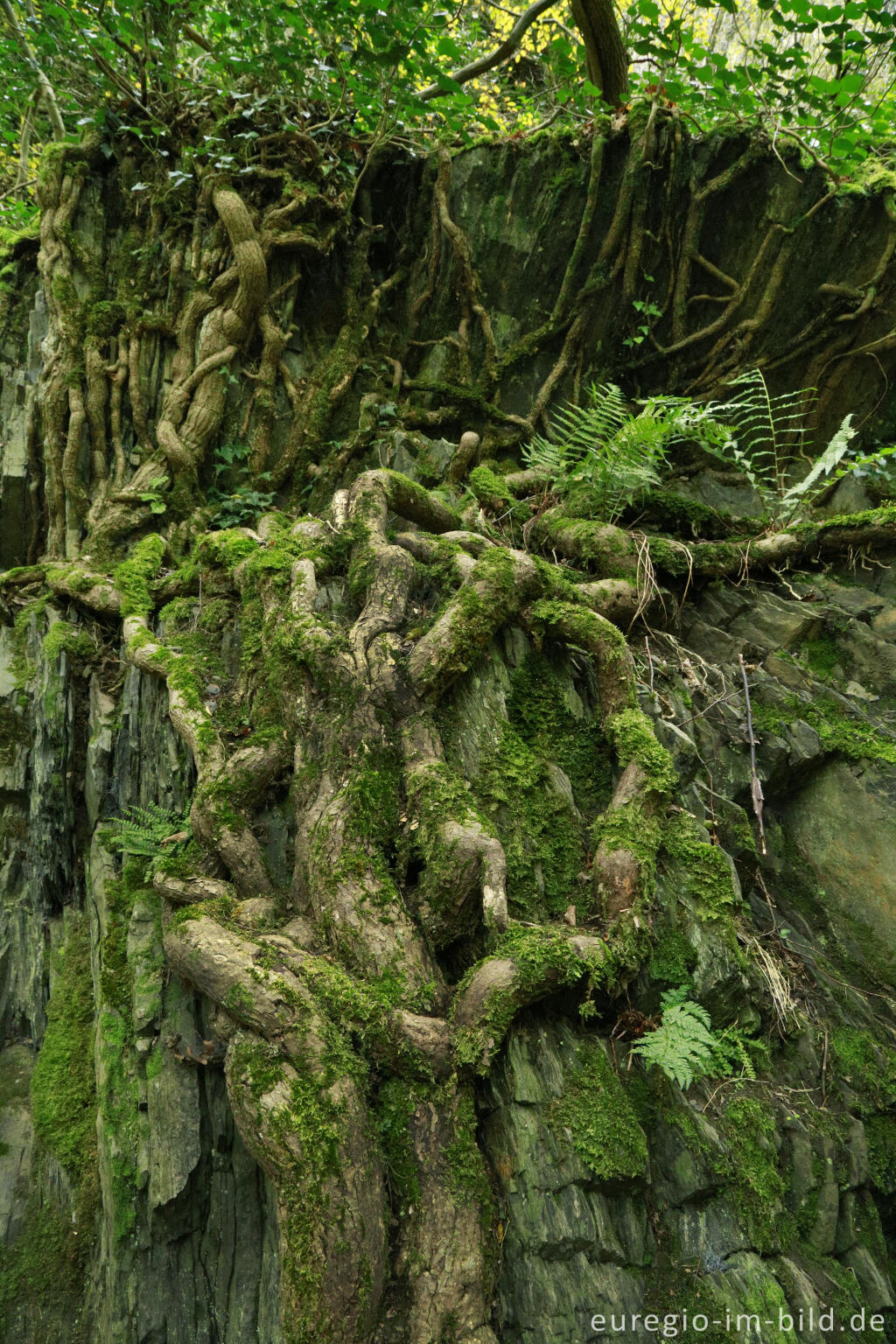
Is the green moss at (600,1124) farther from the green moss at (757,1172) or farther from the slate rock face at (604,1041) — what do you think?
the green moss at (757,1172)

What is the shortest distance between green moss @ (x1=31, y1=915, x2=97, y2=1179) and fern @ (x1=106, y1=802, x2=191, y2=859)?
0.87 m

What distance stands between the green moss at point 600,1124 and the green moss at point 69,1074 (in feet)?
8.61

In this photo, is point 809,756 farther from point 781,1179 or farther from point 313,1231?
point 313,1231

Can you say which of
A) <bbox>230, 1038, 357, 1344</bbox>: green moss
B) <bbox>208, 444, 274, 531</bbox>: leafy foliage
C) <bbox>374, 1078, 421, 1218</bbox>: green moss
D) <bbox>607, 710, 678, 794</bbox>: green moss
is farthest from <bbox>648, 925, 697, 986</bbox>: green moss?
<bbox>208, 444, 274, 531</bbox>: leafy foliage

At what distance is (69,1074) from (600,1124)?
2.97 metres

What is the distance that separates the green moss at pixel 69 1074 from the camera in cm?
374

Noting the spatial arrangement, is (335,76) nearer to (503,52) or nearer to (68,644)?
(503,52)

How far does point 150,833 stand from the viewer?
393 centimetres

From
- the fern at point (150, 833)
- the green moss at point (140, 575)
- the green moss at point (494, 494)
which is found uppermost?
the green moss at point (494, 494)

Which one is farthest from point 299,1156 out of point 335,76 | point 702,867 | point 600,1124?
point 335,76

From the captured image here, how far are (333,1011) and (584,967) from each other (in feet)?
3.37

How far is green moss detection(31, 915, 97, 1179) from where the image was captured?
374cm

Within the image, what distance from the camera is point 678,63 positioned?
6754 mm

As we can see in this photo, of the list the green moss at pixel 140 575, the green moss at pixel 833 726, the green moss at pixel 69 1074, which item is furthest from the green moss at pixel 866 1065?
the green moss at pixel 140 575
